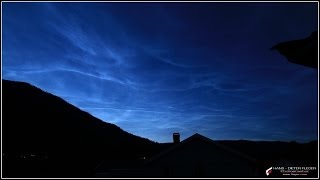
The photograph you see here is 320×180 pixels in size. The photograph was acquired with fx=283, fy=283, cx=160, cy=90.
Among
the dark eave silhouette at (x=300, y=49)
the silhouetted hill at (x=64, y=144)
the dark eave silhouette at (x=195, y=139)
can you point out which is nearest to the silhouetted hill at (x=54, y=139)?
the silhouetted hill at (x=64, y=144)

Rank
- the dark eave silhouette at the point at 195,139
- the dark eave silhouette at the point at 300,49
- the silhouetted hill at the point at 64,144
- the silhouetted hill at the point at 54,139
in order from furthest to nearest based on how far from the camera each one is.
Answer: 1. the silhouetted hill at the point at 54,139
2. the silhouetted hill at the point at 64,144
3. the dark eave silhouette at the point at 195,139
4. the dark eave silhouette at the point at 300,49

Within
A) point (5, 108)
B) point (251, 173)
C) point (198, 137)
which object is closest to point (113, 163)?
point (198, 137)

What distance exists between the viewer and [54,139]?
47781mm

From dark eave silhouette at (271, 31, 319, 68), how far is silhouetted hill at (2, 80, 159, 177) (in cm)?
2434

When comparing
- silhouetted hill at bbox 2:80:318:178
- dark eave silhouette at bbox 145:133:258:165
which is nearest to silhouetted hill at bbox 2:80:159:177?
silhouetted hill at bbox 2:80:318:178

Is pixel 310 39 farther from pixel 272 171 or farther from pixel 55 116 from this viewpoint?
pixel 55 116

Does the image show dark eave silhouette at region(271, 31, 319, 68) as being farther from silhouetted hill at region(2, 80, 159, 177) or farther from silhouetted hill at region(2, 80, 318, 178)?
silhouetted hill at region(2, 80, 159, 177)

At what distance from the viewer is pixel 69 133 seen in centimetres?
5381

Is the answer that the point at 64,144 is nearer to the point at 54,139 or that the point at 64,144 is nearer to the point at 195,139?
the point at 54,139

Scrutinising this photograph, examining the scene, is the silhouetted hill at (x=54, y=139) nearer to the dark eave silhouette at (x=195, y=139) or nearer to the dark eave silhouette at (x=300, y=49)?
the dark eave silhouette at (x=195, y=139)

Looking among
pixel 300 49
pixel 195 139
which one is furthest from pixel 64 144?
pixel 300 49

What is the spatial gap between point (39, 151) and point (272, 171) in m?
32.0

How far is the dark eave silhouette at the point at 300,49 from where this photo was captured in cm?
→ 284

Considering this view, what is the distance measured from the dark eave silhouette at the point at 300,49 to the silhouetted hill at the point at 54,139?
2434 cm
